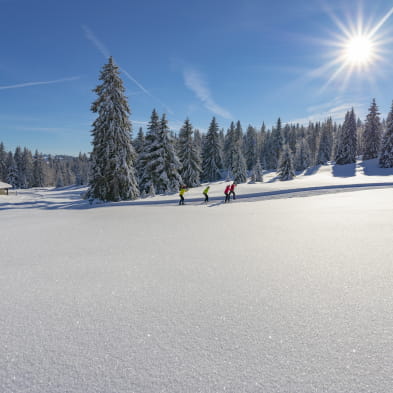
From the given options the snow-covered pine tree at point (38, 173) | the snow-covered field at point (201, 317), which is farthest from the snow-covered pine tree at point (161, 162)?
the snow-covered pine tree at point (38, 173)

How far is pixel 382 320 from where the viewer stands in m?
2.64

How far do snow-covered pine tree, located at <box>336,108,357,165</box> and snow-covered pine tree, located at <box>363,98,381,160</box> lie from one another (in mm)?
3508

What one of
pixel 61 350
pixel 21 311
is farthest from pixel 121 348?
pixel 21 311

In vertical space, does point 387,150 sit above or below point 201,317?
above

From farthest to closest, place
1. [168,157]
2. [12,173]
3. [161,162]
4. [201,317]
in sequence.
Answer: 1. [12,173]
2. [168,157]
3. [161,162]
4. [201,317]

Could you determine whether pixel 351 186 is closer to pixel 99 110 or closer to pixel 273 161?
pixel 99 110

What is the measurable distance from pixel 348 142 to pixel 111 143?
163 ft

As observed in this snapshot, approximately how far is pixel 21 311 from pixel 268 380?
3287mm

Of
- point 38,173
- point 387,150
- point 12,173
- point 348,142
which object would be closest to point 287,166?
point 387,150

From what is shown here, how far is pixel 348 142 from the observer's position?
47.5 m

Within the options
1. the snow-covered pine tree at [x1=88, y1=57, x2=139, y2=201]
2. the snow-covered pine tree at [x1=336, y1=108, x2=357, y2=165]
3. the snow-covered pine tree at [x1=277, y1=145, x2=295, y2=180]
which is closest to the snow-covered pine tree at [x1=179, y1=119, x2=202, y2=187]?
the snow-covered pine tree at [x1=88, y1=57, x2=139, y2=201]

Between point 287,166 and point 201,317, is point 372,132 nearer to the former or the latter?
point 287,166

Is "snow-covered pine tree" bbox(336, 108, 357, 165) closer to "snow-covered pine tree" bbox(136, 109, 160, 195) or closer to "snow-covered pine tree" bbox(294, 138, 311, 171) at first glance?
"snow-covered pine tree" bbox(294, 138, 311, 171)

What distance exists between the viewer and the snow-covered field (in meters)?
2.03
